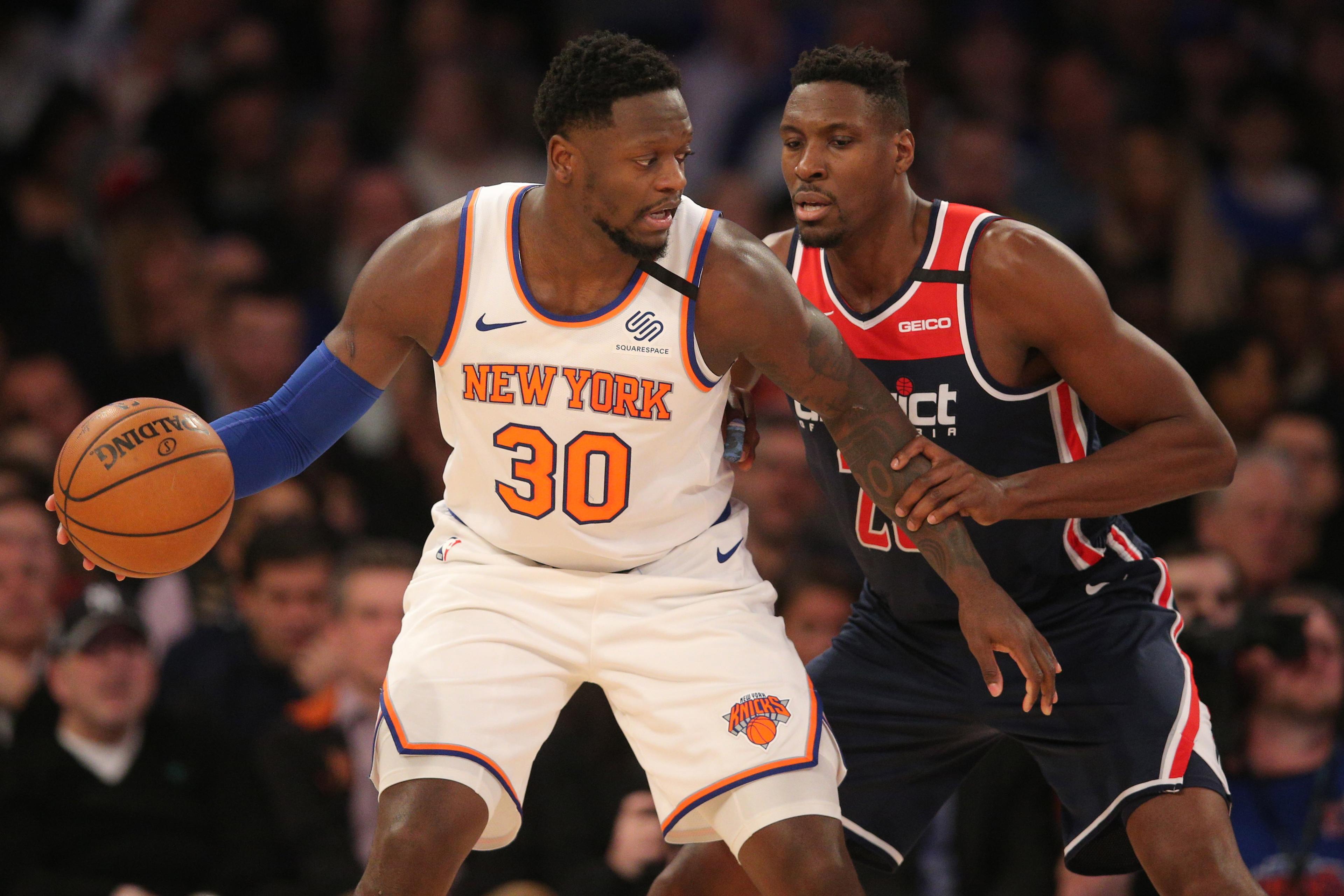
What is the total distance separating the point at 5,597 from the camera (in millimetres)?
5969

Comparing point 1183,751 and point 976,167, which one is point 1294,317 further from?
point 1183,751

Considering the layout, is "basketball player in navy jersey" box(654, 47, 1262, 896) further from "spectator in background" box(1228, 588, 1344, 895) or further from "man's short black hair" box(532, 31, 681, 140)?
"spectator in background" box(1228, 588, 1344, 895)

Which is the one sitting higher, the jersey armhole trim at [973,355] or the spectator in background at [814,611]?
the jersey armhole trim at [973,355]

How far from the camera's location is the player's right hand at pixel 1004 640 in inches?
147

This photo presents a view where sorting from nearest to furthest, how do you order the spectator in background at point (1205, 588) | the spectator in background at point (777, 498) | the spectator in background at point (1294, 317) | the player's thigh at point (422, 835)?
the player's thigh at point (422, 835) → the spectator in background at point (1205, 588) → the spectator in background at point (777, 498) → the spectator in background at point (1294, 317)

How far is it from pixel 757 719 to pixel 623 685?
13.2 inches

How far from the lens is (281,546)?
639 cm

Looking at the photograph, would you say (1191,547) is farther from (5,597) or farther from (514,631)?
(5,597)

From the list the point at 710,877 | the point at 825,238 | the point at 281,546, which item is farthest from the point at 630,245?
the point at 281,546

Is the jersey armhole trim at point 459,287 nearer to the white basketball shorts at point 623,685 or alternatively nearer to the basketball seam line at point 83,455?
the white basketball shorts at point 623,685

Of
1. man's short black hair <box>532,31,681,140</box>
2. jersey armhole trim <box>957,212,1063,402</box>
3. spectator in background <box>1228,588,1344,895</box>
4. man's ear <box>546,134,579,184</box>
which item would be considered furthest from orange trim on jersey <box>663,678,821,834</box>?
spectator in background <box>1228,588,1344,895</box>

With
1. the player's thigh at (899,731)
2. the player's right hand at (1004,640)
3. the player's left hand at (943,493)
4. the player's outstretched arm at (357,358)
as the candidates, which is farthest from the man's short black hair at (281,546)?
the player's right hand at (1004,640)

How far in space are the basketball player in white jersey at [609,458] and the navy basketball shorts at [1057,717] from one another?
12.4 inches

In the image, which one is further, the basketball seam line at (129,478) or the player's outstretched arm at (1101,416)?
the player's outstretched arm at (1101,416)
